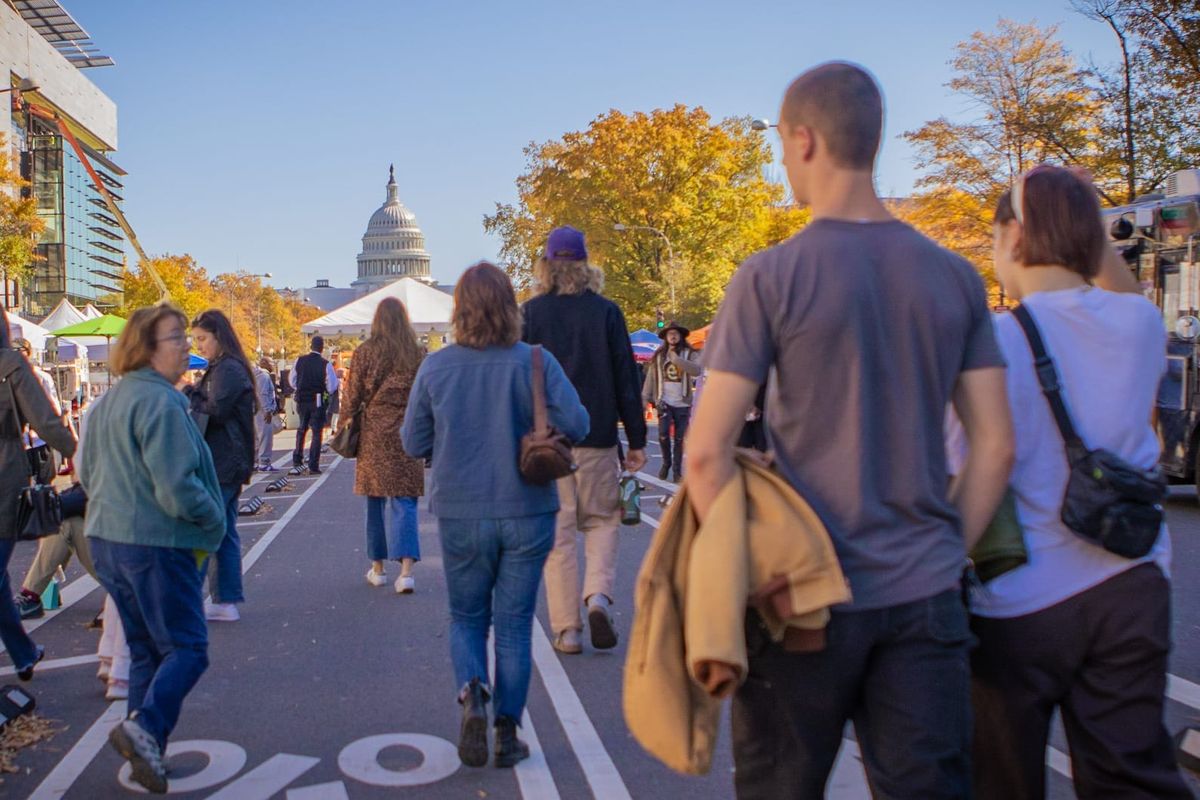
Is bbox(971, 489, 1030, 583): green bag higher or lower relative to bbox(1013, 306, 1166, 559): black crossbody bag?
lower

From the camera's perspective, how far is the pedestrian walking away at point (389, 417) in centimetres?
812

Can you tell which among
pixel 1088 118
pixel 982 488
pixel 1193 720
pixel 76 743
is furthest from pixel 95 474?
pixel 1088 118

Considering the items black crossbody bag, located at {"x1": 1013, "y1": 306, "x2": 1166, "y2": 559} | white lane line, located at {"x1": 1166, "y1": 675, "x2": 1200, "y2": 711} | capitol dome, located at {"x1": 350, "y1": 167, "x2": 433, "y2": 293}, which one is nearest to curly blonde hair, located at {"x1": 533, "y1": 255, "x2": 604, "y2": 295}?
white lane line, located at {"x1": 1166, "y1": 675, "x2": 1200, "y2": 711}

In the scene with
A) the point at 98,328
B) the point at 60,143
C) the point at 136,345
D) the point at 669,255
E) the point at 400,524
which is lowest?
the point at 400,524

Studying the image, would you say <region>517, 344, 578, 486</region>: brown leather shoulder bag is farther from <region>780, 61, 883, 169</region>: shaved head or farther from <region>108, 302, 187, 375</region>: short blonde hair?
<region>780, 61, 883, 169</region>: shaved head

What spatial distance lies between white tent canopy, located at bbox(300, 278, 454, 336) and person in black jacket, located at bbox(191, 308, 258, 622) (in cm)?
1659

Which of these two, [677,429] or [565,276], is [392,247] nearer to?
[677,429]

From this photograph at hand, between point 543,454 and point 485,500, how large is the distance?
27cm

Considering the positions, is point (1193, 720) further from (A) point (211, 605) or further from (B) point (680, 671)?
(A) point (211, 605)

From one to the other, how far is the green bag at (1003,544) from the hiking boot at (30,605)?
6743 millimetres

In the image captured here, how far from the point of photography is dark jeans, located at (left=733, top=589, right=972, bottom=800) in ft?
7.76

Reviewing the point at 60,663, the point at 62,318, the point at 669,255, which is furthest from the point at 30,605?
the point at 669,255

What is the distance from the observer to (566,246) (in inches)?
250

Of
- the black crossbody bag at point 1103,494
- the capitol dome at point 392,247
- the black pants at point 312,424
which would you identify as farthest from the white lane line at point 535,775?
the capitol dome at point 392,247
